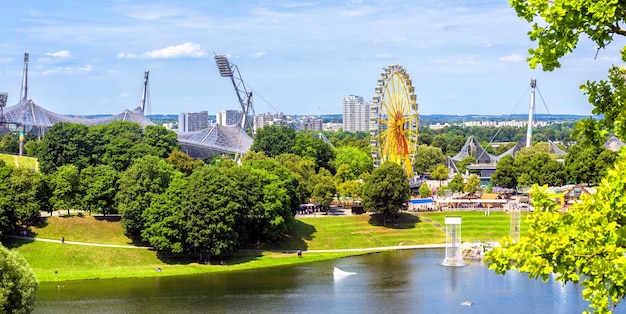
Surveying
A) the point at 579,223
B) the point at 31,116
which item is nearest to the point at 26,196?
the point at 579,223

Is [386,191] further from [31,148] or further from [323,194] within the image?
[31,148]

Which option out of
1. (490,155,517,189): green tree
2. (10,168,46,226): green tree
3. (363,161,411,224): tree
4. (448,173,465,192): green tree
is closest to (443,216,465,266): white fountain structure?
(363,161,411,224): tree

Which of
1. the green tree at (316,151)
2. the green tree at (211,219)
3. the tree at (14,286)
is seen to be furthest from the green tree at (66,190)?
the green tree at (316,151)

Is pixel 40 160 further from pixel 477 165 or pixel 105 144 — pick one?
pixel 477 165

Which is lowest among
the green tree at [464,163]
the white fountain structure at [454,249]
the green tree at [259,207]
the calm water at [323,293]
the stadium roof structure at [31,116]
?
the calm water at [323,293]

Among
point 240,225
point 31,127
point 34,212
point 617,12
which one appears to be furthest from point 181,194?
point 31,127

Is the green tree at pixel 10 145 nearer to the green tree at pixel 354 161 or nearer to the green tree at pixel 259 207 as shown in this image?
the green tree at pixel 354 161
